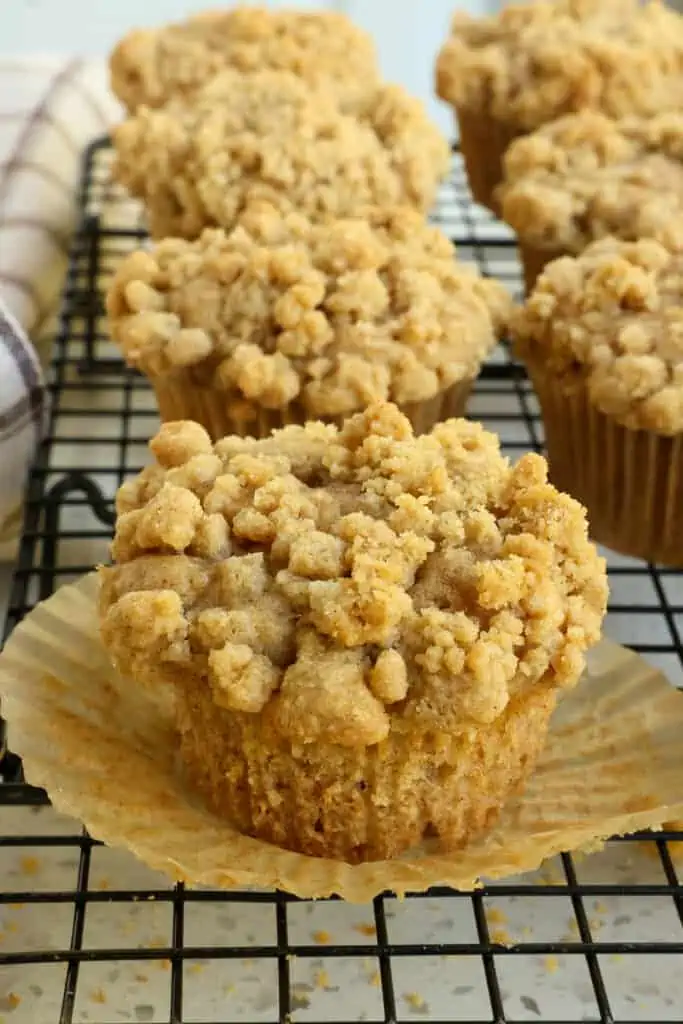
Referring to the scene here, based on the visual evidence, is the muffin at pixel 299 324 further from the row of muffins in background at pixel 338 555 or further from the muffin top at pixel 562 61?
the muffin top at pixel 562 61

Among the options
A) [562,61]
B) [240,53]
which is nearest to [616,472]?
[562,61]

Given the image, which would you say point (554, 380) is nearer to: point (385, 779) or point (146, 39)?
point (385, 779)

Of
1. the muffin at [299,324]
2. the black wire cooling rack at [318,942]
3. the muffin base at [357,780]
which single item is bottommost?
the black wire cooling rack at [318,942]

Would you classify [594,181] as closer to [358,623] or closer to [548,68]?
[548,68]

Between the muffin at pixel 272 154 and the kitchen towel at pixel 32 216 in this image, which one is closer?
the kitchen towel at pixel 32 216

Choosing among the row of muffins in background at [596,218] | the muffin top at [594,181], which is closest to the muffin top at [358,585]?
the row of muffins in background at [596,218]

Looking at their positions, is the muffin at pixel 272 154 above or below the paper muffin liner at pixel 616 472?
above

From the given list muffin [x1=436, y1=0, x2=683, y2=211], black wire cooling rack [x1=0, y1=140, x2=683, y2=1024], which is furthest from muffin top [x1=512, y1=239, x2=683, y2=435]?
muffin [x1=436, y1=0, x2=683, y2=211]

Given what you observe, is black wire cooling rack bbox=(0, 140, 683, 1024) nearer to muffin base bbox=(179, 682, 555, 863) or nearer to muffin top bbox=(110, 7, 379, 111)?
muffin base bbox=(179, 682, 555, 863)
